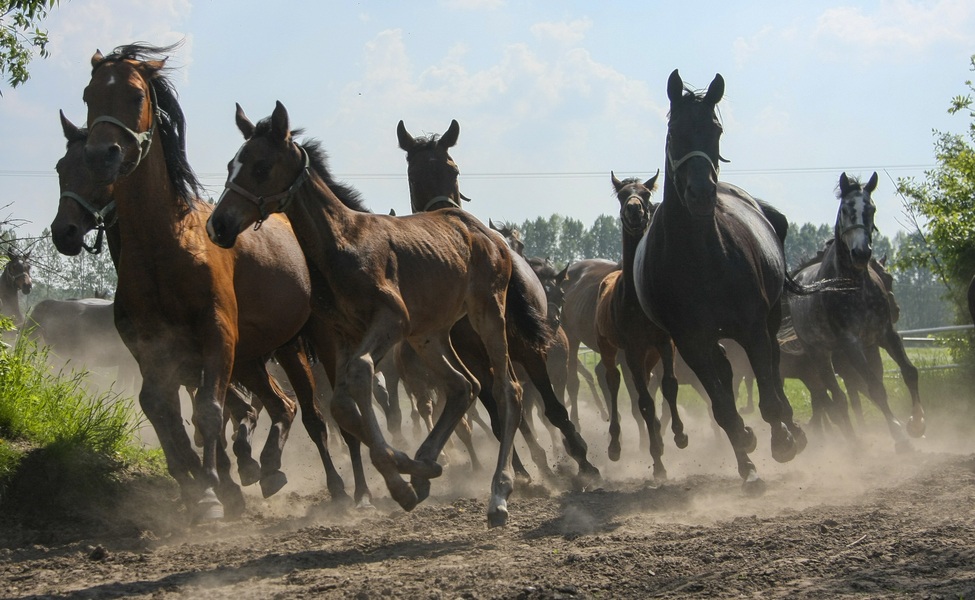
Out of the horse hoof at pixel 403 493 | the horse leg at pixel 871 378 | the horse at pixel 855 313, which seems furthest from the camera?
the horse at pixel 855 313

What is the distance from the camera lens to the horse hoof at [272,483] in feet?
22.9

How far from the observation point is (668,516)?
6.60 m

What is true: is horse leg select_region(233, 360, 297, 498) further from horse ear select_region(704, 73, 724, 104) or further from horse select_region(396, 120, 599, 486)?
horse ear select_region(704, 73, 724, 104)

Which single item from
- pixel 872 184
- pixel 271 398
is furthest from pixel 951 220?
pixel 271 398

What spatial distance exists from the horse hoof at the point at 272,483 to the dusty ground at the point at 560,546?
0.77ft

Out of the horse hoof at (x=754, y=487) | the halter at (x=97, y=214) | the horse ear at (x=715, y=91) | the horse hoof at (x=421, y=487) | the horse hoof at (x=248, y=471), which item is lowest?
the horse hoof at (x=754, y=487)

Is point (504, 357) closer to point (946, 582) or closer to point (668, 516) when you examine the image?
point (668, 516)

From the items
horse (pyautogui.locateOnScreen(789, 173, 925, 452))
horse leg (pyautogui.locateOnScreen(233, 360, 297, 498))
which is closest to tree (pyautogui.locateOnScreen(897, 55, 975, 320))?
horse (pyautogui.locateOnScreen(789, 173, 925, 452))

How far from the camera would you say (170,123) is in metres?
6.88

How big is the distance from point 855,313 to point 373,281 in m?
7.31

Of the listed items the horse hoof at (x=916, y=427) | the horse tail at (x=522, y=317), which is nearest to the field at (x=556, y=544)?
the horse tail at (x=522, y=317)

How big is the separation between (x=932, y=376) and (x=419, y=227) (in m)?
12.2

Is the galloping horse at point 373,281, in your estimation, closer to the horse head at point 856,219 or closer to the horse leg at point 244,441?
the horse leg at point 244,441

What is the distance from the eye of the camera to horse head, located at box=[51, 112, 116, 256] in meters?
6.02
